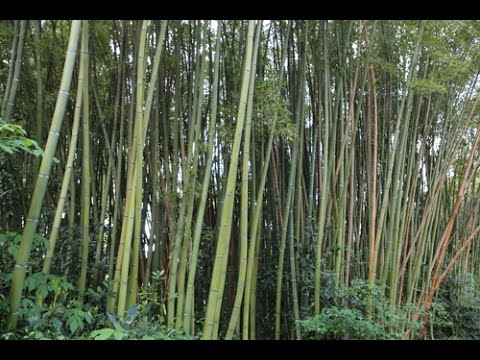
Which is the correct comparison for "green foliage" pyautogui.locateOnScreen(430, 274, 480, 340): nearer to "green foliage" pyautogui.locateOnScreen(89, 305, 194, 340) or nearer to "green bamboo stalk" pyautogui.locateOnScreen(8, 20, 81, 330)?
"green foliage" pyautogui.locateOnScreen(89, 305, 194, 340)

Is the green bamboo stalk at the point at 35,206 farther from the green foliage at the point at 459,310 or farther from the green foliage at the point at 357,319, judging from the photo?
the green foliage at the point at 459,310

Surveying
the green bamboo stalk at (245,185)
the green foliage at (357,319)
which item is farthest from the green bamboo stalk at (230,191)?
the green foliage at (357,319)

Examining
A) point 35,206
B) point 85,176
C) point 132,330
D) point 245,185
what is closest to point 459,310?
point 245,185

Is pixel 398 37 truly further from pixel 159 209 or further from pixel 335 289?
pixel 159 209

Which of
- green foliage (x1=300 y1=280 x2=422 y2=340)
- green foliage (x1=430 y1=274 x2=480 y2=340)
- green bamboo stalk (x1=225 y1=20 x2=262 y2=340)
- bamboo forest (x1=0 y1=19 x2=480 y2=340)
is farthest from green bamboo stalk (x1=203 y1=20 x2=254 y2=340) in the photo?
green foliage (x1=430 y1=274 x2=480 y2=340)

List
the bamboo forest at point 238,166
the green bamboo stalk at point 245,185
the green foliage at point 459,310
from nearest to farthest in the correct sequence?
the green bamboo stalk at point 245,185 < the bamboo forest at point 238,166 < the green foliage at point 459,310

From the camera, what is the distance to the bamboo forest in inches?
123

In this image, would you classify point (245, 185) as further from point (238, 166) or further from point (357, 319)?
point (357, 319)

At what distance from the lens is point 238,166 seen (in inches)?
161

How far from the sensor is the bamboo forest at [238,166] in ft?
10.2

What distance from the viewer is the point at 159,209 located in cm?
400
